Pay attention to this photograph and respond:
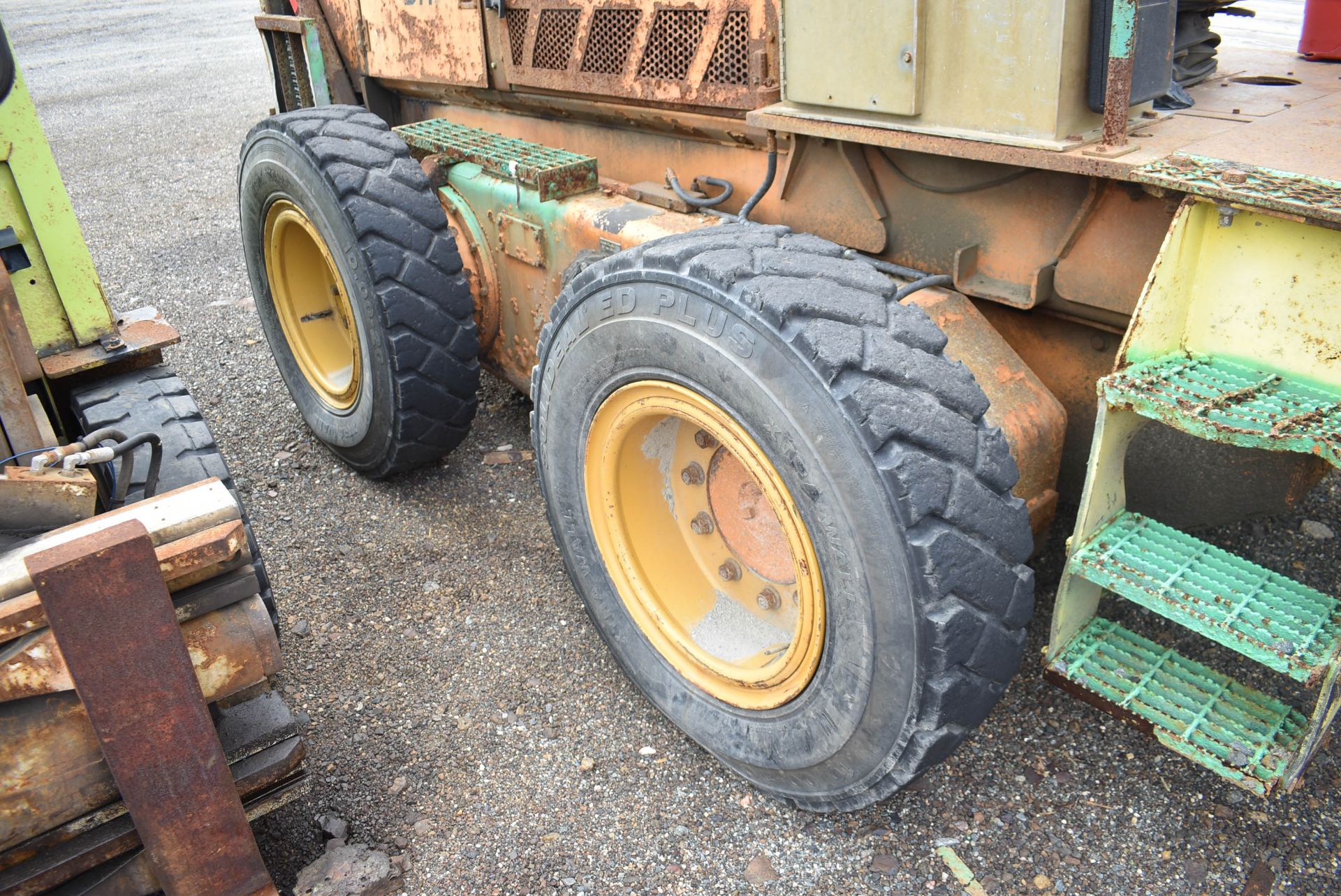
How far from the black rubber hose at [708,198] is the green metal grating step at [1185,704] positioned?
1526 millimetres

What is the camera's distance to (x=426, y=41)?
3979 millimetres

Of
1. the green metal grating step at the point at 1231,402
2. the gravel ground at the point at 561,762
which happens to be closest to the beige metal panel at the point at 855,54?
the green metal grating step at the point at 1231,402

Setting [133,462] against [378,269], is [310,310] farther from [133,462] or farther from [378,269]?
[133,462]

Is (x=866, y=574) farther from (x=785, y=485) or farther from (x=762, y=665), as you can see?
(x=762, y=665)

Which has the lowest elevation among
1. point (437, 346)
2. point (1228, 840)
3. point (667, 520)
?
point (1228, 840)

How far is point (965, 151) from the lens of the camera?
6.97ft

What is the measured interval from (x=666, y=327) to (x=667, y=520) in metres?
0.72

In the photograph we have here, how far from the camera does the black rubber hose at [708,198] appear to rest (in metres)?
2.98

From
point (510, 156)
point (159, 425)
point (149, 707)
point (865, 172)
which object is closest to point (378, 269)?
point (510, 156)

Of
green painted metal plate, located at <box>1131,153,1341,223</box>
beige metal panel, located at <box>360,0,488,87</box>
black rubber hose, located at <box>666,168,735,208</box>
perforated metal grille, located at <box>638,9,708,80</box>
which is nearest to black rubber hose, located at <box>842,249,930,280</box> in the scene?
black rubber hose, located at <box>666,168,735,208</box>

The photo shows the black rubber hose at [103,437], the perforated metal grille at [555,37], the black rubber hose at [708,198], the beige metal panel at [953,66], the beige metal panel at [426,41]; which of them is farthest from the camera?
the beige metal panel at [426,41]

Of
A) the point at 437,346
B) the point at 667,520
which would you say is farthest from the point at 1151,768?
the point at 437,346

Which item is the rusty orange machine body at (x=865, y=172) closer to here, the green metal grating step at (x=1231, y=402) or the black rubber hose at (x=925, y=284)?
the black rubber hose at (x=925, y=284)

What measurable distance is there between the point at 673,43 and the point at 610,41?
12.1 inches
